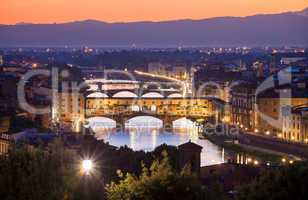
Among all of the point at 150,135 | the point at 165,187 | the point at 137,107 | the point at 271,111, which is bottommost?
the point at 150,135

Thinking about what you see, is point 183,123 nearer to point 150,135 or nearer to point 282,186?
point 150,135

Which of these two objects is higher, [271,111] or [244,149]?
[271,111]

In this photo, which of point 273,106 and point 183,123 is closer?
point 273,106

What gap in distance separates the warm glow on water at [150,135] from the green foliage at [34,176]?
7.54 metres

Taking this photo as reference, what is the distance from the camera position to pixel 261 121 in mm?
16469

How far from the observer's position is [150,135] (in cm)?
1689

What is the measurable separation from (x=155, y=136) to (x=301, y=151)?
15.9ft

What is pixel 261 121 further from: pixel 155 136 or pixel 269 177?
pixel 269 177

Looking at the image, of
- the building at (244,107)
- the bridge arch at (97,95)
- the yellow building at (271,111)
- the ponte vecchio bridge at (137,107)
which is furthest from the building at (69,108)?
the yellow building at (271,111)

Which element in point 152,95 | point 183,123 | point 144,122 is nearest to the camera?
point 144,122

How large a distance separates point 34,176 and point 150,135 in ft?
43.1

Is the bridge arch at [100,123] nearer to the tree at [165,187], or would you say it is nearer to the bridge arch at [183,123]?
the bridge arch at [183,123]


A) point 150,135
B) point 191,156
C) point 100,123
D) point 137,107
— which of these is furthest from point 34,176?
point 137,107

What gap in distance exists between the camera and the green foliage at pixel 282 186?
3518mm
